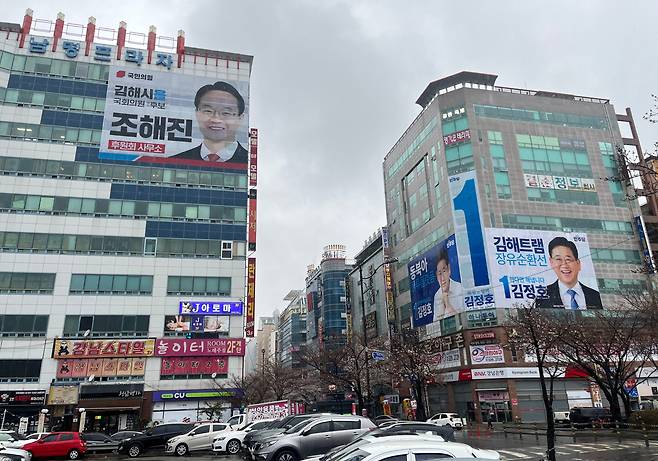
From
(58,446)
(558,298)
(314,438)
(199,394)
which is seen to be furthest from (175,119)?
(314,438)

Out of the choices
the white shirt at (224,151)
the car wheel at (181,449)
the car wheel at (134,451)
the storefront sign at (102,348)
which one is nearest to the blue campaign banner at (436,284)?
the white shirt at (224,151)

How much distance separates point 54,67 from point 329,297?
77031 mm

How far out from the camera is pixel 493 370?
53062 millimetres

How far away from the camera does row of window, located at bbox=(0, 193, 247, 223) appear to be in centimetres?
5538

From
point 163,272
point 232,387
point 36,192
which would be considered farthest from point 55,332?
point 232,387

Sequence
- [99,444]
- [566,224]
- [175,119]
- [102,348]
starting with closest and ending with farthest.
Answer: [99,444]
[102,348]
[566,224]
[175,119]

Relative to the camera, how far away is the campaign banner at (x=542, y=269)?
56.0m

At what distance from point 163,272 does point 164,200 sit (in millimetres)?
9370

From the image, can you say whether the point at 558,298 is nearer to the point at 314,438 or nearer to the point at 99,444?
the point at 314,438

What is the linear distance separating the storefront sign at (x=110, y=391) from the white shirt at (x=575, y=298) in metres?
50.5

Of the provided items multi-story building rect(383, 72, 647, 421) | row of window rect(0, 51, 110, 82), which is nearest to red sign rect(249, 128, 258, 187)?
row of window rect(0, 51, 110, 82)

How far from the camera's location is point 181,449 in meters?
24.8

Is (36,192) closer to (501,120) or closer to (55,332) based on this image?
(55,332)

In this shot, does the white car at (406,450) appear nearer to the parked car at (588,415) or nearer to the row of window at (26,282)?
the parked car at (588,415)
